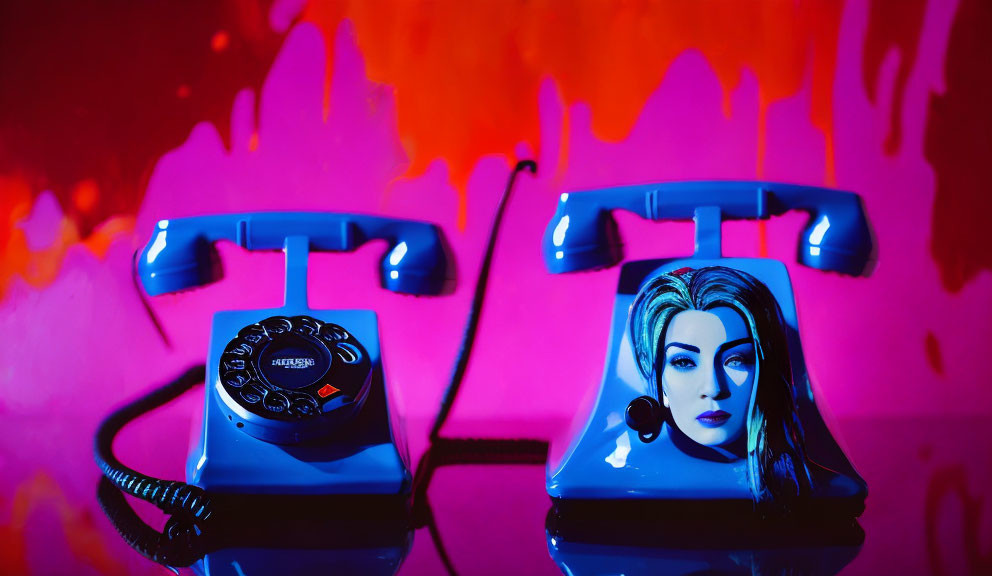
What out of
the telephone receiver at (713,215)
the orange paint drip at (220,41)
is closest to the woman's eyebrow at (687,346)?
the telephone receiver at (713,215)

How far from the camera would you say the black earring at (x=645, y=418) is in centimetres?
76

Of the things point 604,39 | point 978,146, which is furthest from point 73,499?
point 978,146

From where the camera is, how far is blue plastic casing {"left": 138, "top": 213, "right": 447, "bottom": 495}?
784 mm

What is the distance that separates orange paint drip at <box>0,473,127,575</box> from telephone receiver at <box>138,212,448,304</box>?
242mm

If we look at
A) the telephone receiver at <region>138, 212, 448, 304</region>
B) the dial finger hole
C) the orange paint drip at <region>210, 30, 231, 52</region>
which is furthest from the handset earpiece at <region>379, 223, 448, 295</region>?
the orange paint drip at <region>210, 30, 231, 52</region>

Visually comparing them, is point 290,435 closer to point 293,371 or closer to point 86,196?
point 293,371

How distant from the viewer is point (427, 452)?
109 centimetres

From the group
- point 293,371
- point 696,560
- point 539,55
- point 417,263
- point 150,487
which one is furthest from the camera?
point 539,55

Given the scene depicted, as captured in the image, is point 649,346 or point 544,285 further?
point 544,285

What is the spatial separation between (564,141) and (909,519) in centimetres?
69

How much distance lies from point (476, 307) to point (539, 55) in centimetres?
38

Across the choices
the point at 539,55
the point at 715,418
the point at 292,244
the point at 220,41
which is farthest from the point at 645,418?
the point at 220,41

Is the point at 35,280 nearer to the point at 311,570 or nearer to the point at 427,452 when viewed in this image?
the point at 427,452

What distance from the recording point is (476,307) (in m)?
1.24
